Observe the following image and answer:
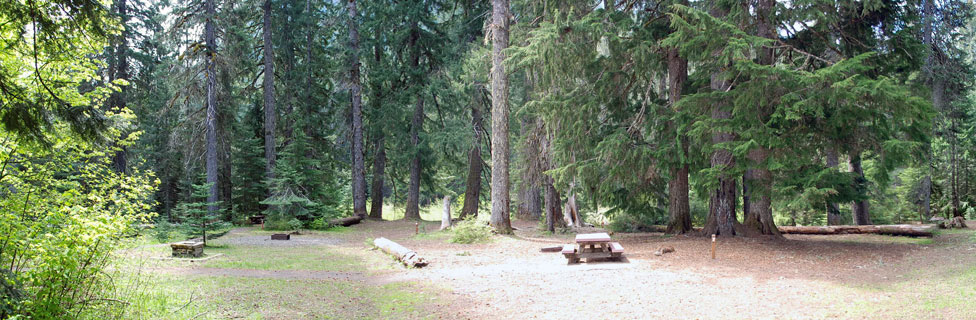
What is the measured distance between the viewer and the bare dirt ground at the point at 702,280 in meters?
6.52

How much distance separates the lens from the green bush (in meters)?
14.7

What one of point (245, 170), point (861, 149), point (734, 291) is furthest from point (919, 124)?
point (245, 170)

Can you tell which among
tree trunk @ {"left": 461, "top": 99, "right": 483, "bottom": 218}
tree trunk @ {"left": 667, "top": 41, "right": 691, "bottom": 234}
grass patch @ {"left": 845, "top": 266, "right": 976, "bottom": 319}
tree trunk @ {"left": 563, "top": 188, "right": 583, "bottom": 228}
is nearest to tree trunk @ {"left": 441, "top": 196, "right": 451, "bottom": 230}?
tree trunk @ {"left": 563, "top": 188, "right": 583, "bottom": 228}

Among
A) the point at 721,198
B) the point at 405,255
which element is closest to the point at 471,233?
the point at 405,255

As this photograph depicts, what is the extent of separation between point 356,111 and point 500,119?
9916 millimetres

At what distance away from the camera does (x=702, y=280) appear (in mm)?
8258

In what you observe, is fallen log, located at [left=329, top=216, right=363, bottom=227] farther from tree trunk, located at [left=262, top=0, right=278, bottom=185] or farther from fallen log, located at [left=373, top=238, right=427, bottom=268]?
fallen log, located at [left=373, top=238, right=427, bottom=268]

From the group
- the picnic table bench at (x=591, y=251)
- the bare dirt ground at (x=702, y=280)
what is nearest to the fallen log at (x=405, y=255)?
the bare dirt ground at (x=702, y=280)

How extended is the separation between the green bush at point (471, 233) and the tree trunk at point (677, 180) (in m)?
4.83

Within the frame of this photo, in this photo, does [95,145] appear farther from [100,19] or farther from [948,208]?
[948,208]

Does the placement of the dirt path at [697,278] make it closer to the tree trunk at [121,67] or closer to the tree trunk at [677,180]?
the tree trunk at [677,180]

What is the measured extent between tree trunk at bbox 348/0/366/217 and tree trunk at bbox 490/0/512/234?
9443 millimetres

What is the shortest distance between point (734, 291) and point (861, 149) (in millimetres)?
5709

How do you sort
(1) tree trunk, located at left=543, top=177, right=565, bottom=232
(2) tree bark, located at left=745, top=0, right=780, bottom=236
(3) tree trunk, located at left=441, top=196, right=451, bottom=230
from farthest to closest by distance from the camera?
(3) tree trunk, located at left=441, top=196, right=451, bottom=230, (1) tree trunk, located at left=543, top=177, right=565, bottom=232, (2) tree bark, located at left=745, top=0, right=780, bottom=236
